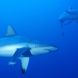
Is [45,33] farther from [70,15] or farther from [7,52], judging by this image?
[7,52]

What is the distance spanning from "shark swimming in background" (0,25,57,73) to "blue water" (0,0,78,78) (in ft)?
12.6

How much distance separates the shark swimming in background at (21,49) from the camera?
480cm

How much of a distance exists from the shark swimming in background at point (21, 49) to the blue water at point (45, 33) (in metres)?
3.84

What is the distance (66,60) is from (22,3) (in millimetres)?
14729

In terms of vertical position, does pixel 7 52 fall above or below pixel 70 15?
below

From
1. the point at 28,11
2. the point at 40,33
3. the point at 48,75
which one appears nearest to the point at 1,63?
the point at 48,75

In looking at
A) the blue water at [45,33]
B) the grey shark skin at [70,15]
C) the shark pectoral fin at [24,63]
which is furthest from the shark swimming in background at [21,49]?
the blue water at [45,33]

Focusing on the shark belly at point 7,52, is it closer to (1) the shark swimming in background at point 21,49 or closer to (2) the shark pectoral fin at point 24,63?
(1) the shark swimming in background at point 21,49

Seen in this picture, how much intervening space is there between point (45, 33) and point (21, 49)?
17.2 m

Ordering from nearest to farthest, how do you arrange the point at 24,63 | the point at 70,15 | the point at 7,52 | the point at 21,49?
the point at 24,63
the point at 21,49
the point at 7,52
the point at 70,15

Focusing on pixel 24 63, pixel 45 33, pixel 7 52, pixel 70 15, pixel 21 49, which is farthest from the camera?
pixel 45 33

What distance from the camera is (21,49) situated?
4898 mm

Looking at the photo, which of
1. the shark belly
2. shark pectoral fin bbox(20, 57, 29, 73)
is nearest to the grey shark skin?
the shark belly

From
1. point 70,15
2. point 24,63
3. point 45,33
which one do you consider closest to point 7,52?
point 24,63
